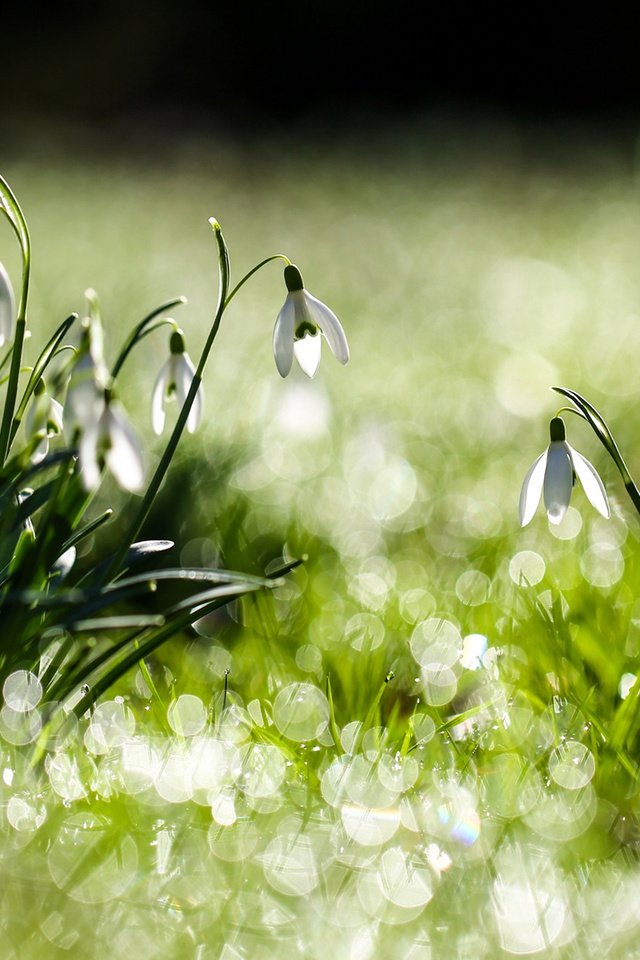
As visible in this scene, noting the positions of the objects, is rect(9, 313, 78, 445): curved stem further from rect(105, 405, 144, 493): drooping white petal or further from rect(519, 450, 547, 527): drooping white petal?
rect(519, 450, 547, 527): drooping white petal

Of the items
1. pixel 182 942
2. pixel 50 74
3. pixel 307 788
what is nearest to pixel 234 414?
pixel 307 788

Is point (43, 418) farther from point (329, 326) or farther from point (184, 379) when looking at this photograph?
point (329, 326)

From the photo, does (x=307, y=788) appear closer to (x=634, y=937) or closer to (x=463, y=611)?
(x=634, y=937)

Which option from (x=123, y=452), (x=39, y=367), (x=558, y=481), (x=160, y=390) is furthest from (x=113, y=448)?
(x=558, y=481)

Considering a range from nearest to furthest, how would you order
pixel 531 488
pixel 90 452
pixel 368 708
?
pixel 90 452, pixel 531 488, pixel 368 708

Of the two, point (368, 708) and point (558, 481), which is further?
point (368, 708)

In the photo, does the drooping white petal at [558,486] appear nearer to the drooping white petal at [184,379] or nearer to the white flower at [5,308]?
the drooping white petal at [184,379]
